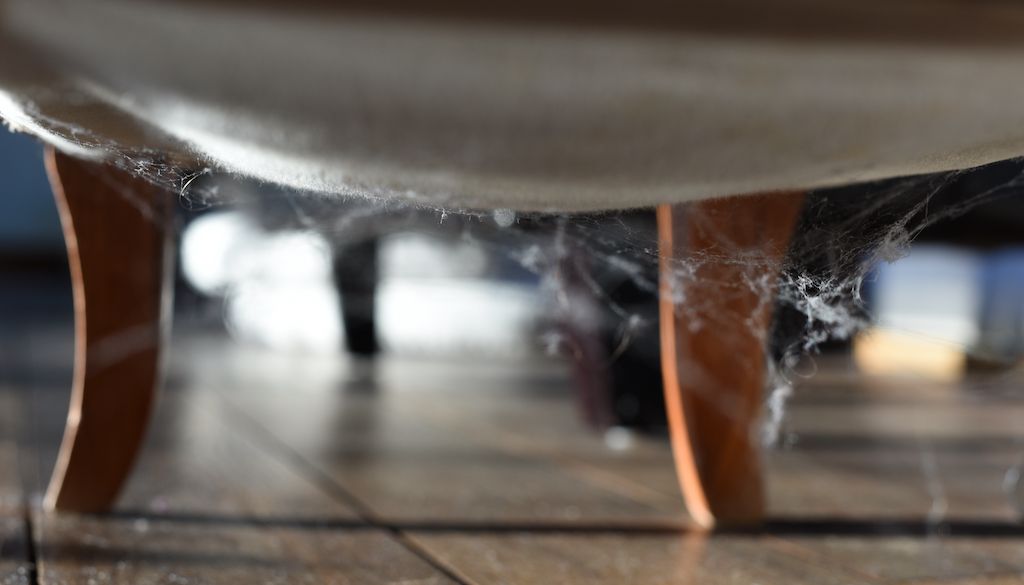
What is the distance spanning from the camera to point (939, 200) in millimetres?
487

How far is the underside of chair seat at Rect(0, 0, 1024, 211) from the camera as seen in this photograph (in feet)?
0.69

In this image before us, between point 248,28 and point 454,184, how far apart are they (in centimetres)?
8

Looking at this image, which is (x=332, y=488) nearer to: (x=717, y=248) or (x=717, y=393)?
(x=717, y=393)

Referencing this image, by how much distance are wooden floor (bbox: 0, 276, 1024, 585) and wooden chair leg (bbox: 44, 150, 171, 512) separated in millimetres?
32

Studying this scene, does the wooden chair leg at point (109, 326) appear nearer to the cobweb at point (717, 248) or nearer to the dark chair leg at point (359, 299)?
the cobweb at point (717, 248)

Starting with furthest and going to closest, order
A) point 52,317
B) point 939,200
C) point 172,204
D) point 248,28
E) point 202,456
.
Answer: point 52,317
point 202,456
point 172,204
point 939,200
point 248,28

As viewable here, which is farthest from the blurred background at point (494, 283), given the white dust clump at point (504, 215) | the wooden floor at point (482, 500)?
the wooden floor at point (482, 500)

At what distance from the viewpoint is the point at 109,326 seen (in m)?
0.68

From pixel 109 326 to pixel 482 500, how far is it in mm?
306

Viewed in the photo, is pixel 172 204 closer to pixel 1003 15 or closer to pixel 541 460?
pixel 541 460

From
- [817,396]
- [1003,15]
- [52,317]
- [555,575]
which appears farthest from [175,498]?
[52,317]

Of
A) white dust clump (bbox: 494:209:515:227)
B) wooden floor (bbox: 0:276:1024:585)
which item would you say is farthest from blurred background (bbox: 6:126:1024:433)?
wooden floor (bbox: 0:276:1024:585)

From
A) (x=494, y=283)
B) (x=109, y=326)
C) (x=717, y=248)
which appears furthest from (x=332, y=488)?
(x=494, y=283)

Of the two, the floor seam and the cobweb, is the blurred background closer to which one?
the cobweb
